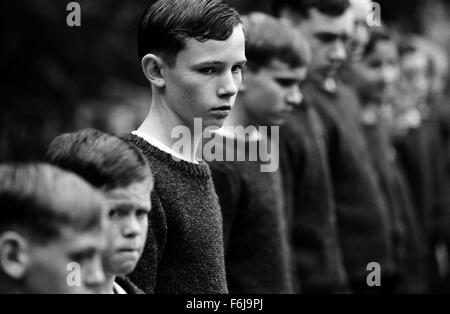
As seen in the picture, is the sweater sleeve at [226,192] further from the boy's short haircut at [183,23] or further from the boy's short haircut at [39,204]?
the boy's short haircut at [39,204]

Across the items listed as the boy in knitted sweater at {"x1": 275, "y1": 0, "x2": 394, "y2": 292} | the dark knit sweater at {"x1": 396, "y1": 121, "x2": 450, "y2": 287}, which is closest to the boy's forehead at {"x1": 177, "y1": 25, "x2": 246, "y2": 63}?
the boy in knitted sweater at {"x1": 275, "y1": 0, "x2": 394, "y2": 292}

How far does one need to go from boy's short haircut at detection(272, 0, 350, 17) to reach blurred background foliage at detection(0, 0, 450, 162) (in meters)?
2.46

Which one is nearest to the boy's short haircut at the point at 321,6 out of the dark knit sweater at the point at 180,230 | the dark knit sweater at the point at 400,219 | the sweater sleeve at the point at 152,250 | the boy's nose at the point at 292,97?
the boy's nose at the point at 292,97

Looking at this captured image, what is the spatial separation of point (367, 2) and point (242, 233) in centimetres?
226

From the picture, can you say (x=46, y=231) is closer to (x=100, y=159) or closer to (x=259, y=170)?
(x=100, y=159)

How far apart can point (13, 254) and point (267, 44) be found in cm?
230

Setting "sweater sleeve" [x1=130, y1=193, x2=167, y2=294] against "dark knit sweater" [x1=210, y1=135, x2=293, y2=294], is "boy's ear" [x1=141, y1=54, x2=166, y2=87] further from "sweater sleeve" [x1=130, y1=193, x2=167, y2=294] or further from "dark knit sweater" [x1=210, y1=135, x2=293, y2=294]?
"dark knit sweater" [x1=210, y1=135, x2=293, y2=294]

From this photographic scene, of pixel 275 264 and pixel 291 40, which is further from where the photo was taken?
pixel 291 40

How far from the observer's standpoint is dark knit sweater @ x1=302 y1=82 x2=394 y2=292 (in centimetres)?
553

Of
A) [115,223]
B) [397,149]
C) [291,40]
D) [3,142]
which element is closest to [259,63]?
[291,40]

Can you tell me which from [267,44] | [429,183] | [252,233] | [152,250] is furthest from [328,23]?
[429,183]

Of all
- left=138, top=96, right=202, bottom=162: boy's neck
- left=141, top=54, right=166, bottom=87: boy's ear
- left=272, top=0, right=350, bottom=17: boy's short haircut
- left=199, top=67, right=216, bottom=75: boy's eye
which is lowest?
left=138, top=96, right=202, bottom=162: boy's neck

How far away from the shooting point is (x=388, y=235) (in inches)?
233

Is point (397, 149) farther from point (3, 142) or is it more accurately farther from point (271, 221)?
point (271, 221)
